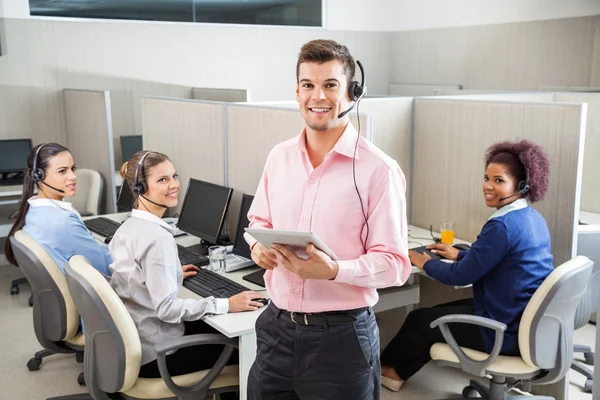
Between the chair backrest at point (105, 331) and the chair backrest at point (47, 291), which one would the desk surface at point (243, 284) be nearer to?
the chair backrest at point (105, 331)

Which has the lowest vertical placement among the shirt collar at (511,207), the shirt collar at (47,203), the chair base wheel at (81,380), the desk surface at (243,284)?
the chair base wheel at (81,380)

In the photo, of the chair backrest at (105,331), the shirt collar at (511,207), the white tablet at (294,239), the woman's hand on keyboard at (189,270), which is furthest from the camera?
the woman's hand on keyboard at (189,270)

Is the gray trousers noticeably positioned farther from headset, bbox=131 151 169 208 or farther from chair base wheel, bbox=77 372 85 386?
chair base wheel, bbox=77 372 85 386

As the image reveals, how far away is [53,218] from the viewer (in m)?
2.84

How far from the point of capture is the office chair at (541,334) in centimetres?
239

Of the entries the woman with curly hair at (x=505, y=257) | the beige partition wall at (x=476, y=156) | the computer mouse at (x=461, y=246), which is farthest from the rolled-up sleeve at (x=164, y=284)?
the beige partition wall at (x=476, y=156)

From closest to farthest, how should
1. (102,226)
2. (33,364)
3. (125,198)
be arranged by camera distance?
1. (33,364)
2. (102,226)
3. (125,198)

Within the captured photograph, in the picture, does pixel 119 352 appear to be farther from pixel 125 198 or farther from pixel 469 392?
pixel 125 198

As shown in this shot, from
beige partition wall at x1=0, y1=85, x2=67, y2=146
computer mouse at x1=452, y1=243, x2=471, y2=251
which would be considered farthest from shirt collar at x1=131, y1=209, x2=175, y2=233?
beige partition wall at x1=0, y1=85, x2=67, y2=146

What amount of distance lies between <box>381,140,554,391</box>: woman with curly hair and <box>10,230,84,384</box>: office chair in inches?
59.2

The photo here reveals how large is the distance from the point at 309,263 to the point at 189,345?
85 centimetres

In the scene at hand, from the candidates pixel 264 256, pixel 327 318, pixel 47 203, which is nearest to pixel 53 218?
pixel 47 203

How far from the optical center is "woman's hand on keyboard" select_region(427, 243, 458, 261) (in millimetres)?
2961

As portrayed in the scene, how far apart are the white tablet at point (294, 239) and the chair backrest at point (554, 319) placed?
1190 millimetres
